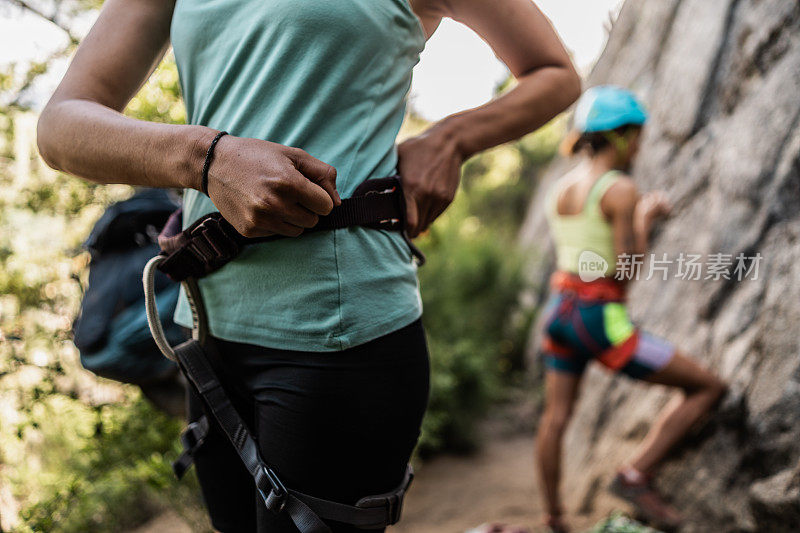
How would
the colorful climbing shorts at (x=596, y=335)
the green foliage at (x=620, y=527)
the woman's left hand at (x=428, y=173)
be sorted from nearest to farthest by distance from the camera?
the woman's left hand at (x=428, y=173)
the green foliage at (x=620, y=527)
the colorful climbing shorts at (x=596, y=335)

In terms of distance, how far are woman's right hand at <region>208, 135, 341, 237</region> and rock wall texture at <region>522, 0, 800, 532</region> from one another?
8.08 feet

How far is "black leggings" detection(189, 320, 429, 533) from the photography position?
97 cm

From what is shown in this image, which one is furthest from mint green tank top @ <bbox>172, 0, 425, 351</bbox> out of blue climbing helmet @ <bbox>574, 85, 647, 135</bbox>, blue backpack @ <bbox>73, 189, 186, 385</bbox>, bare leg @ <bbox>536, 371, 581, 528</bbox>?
bare leg @ <bbox>536, 371, 581, 528</bbox>

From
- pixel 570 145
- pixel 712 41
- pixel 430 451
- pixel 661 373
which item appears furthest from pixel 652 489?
pixel 712 41

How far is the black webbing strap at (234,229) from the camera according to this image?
96 centimetres

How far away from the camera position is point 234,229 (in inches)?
38.1

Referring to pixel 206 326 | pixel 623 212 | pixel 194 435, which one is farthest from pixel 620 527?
pixel 206 326

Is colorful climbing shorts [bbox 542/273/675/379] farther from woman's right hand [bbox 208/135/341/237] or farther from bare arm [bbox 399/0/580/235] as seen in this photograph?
woman's right hand [bbox 208/135/341/237]

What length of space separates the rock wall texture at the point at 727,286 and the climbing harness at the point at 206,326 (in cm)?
219

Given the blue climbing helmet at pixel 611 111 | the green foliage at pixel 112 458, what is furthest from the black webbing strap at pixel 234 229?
the blue climbing helmet at pixel 611 111

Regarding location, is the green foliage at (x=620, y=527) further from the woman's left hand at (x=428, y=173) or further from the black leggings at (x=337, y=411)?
the woman's left hand at (x=428, y=173)

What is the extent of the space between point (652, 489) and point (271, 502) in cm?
294

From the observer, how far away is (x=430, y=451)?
222 inches

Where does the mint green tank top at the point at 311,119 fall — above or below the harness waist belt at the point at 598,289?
above
